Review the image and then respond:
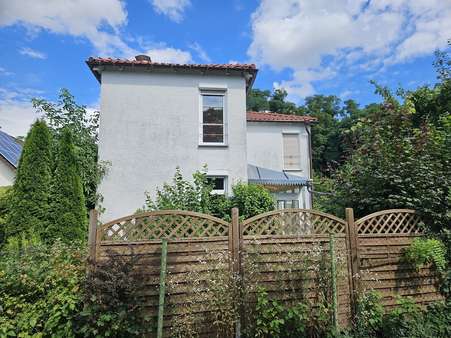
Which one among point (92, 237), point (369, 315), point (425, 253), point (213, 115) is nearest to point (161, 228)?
point (92, 237)

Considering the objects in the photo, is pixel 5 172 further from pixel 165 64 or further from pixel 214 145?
pixel 214 145

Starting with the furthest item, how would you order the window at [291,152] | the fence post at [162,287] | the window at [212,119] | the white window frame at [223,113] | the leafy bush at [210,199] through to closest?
the window at [291,152], the window at [212,119], the white window frame at [223,113], the leafy bush at [210,199], the fence post at [162,287]

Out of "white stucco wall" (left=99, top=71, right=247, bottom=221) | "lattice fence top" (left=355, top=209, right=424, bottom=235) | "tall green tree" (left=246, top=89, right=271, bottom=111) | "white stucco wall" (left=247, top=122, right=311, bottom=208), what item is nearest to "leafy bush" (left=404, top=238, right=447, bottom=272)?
"lattice fence top" (left=355, top=209, right=424, bottom=235)

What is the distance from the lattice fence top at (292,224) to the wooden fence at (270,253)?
0.02 meters

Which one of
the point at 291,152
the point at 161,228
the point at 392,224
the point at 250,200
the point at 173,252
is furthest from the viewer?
the point at 291,152

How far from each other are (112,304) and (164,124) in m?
9.22

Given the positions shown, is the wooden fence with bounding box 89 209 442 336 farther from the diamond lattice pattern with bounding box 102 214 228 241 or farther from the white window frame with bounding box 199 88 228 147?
the white window frame with bounding box 199 88 228 147

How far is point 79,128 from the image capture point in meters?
13.2

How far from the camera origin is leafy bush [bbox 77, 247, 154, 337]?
4.14 meters

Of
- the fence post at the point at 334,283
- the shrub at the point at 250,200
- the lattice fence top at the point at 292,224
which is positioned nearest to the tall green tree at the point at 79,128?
the shrub at the point at 250,200

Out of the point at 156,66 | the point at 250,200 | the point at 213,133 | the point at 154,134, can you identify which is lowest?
the point at 250,200

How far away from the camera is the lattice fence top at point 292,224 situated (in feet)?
17.7

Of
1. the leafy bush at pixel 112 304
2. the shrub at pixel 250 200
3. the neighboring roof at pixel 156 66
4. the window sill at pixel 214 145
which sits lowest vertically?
the leafy bush at pixel 112 304

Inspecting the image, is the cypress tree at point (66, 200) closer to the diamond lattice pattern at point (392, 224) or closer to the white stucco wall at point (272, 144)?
the diamond lattice pattern at point (392, 224)
